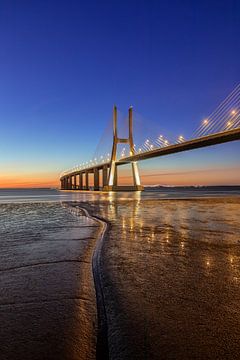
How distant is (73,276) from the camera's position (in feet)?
9.86

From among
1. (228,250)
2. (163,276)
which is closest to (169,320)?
(163,276)

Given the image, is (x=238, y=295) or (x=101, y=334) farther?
(x=238, y=295)

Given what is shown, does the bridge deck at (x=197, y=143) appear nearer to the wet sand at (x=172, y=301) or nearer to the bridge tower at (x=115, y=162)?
the bridge tower at (x=115, y=162)

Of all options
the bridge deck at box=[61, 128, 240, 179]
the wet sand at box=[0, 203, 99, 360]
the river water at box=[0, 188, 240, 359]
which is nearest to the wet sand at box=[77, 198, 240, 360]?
the river water at box=[0, 188, 240, 359]

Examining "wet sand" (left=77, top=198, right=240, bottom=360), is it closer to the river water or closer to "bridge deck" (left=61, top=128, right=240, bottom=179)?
the river water

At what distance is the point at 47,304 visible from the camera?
7.32 feet

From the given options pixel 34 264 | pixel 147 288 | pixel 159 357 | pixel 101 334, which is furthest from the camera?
pixel 34 264

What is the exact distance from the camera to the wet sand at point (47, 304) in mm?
1626

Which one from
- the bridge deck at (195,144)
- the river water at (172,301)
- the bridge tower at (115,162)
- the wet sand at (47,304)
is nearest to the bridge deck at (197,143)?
the bridge deck at (195,144)

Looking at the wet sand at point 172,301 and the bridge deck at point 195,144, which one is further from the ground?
the bridge deck at point 195,144

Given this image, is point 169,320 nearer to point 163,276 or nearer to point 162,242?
point 163,276

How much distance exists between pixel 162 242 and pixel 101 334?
3.36 metres

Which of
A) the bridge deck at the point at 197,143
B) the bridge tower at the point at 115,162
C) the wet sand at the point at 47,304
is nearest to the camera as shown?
the wet sand at the point at 47,304

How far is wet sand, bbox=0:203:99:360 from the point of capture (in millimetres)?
1626
